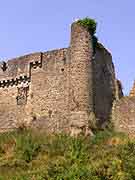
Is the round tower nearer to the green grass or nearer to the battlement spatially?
the green grass

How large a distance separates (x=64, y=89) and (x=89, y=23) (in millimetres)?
3571

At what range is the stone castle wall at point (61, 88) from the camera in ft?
84.9

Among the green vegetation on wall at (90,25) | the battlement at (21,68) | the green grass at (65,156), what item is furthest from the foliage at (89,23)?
the green grass at (65,156)

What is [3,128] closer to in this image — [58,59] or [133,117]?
[58,59]

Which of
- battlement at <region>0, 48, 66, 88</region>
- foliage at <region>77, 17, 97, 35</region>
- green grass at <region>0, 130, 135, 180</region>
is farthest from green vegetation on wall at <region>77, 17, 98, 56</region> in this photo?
green grass at <region>0, 130, 135, 180</region>

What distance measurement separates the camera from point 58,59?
2738 centimetres

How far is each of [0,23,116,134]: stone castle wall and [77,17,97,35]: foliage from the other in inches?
8.3

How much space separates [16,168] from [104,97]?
21.5ft

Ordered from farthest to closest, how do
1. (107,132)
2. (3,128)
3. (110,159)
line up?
(3,128), (107,132), (110,159)

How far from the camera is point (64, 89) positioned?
2659 centimetres

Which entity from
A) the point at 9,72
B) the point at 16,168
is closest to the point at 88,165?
the point at 16,168

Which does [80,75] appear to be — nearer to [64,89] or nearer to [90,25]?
[64,89]

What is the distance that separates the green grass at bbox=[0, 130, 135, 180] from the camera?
20078mm

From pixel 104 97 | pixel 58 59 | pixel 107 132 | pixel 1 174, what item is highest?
pixel 58 59
